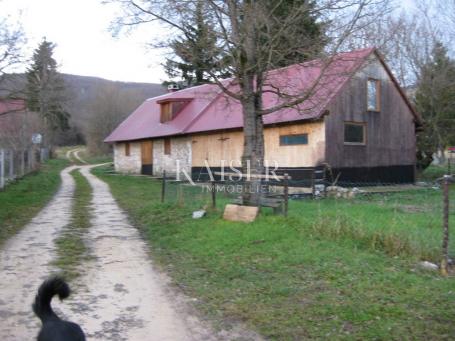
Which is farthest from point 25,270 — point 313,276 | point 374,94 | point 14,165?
point 374,94

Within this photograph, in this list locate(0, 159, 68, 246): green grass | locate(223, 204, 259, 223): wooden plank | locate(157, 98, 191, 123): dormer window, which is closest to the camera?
locate(223, 204, 259, 223): wooden plank

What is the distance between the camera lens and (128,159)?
36.6 meters

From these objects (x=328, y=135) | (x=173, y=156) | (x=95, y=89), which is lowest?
(x=173, y=156)

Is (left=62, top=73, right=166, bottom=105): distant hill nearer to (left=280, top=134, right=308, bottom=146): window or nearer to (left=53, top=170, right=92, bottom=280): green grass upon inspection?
(left=280, top=134, right=308, bottom=146): window

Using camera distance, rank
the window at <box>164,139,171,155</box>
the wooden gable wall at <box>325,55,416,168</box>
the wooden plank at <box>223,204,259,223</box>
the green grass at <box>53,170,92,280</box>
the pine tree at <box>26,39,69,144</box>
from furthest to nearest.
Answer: the window at <box>164,139,171,155</box> < the wooden gable wall at <box>325,55,416,168</box> < the pine tree at <box>26,39,69,144</box> < the wooden plank at <box>223,204,259,223</box> < the green grass at <box>53,170,92,280</box>

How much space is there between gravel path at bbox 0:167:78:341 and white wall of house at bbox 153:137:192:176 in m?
15.4

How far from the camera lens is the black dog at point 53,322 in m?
3.48

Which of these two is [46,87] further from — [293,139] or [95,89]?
[95,89]

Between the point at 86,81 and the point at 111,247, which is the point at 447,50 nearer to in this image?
the point at 111,247

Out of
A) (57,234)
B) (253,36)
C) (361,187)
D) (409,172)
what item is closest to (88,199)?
(57,234)

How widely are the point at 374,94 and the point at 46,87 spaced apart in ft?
57.1

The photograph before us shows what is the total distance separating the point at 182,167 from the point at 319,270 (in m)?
22.5

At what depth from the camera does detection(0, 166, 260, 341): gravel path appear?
4.93 meters

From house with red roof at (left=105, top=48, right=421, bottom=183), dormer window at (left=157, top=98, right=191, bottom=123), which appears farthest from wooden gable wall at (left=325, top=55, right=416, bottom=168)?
dormer window at (left=157, top=98, right=191, bottom=123)
